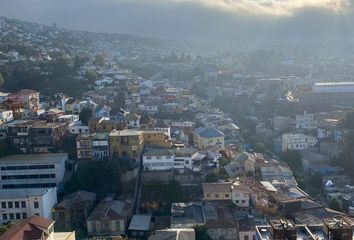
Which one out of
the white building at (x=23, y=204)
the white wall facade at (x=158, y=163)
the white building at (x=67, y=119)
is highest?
the white building at (x=67, y=119)

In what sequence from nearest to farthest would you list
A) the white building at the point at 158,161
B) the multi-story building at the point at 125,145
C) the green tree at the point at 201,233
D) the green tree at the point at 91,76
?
the green tree at the point at 201,233, the white building at the point at 158,161, the multi-story building at the point at 125,145, the green tree at the point at 91,76

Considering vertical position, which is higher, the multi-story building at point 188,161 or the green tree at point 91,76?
the green tree at point 91,76

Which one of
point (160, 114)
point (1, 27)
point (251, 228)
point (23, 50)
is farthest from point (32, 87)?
point (1, 27)

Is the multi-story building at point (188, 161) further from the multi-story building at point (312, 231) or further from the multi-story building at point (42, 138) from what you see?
the multi-story building at point (312, 231)

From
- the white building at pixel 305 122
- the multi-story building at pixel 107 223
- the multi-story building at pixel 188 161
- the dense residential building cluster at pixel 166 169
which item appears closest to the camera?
the dense residential building cluster at pixel 166 169

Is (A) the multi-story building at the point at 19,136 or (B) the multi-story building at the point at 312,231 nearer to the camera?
(B) the multi-story building at the point at 312,231

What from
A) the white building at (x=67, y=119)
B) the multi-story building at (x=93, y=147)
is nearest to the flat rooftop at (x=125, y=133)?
the multi-story building at (x=93, y=147)

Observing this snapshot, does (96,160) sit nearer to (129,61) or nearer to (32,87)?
(32,87)
